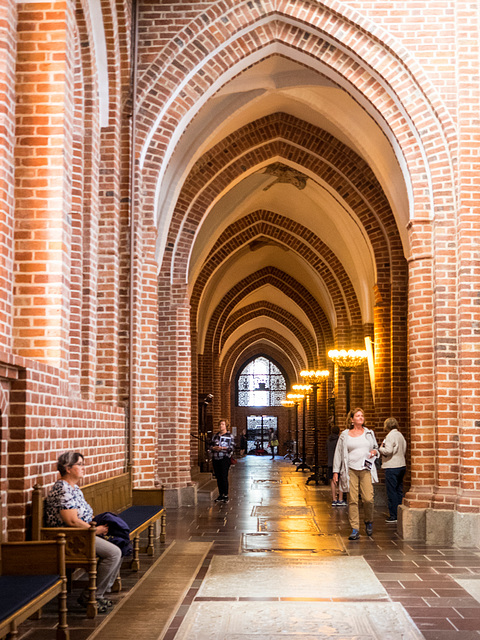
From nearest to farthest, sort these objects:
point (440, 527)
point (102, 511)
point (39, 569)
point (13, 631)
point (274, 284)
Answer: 1. point (13, 631)
2. point (39, 569)
3. point (102, 511)
4. point (440, 527)
5. point (274, 284)

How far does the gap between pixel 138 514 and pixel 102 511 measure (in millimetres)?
603

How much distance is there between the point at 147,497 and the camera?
31.1 feet

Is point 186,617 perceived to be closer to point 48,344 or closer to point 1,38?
point 48,344

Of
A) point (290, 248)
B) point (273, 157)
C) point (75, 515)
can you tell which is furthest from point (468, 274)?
point (290, 248)

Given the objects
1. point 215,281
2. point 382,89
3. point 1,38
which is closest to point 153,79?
point 382,89

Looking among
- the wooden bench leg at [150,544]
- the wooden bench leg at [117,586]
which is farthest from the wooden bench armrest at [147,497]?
the wooden bench leg at [117,586]

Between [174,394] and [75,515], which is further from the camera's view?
[174,394]

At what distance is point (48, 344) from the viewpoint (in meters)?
6.61

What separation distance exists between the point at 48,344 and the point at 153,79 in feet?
16.5

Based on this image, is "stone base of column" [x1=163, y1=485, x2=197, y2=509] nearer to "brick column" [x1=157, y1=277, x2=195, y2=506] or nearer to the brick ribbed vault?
"brick column" [x1=157, y1=277, x2=195, y2=506]

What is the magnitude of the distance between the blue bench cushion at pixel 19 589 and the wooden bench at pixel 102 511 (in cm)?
57

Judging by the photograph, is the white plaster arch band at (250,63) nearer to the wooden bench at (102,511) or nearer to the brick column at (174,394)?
the wooden bench at (102,511)

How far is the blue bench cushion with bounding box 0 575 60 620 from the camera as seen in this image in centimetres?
399

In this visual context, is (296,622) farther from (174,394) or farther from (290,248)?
(290,248)
